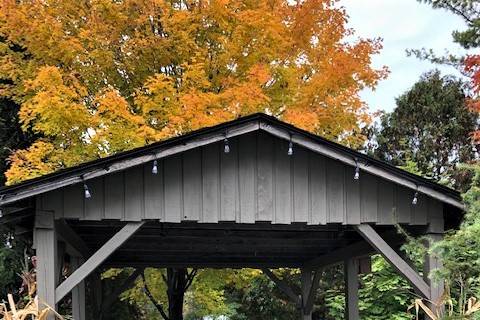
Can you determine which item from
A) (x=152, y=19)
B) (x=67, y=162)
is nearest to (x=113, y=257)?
(x=67, y=162)

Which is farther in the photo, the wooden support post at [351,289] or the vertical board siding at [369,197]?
the wooden support post at [351,289]

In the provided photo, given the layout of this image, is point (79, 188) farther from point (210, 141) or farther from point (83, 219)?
point (210, 141)

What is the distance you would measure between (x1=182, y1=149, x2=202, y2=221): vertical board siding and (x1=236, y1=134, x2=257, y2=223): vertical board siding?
1.44ft

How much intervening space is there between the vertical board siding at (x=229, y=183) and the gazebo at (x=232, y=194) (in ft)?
0.04

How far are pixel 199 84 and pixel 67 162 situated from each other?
2.50 m

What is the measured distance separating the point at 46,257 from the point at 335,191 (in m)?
3.12

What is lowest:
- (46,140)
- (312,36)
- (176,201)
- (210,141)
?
(176,201)

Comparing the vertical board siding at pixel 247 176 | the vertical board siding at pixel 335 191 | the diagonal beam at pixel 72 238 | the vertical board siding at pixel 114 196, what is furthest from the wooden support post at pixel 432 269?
the diagonal beam at pixel 72 238

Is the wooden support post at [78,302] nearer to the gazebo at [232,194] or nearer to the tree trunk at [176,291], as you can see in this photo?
the gazebo at [232,194]

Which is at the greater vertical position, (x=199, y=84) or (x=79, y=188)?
(x=199, y=84)

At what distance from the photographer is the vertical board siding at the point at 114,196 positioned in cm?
639

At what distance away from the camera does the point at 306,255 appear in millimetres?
11219

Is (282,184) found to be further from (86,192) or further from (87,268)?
(87,268)

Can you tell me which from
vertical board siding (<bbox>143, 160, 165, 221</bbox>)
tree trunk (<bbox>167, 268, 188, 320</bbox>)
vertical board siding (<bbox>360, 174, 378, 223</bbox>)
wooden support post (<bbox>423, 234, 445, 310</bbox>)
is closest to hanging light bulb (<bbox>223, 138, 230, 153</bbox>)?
vertical board siding (<bbox>143, 160, 165, 221</bbox>)
